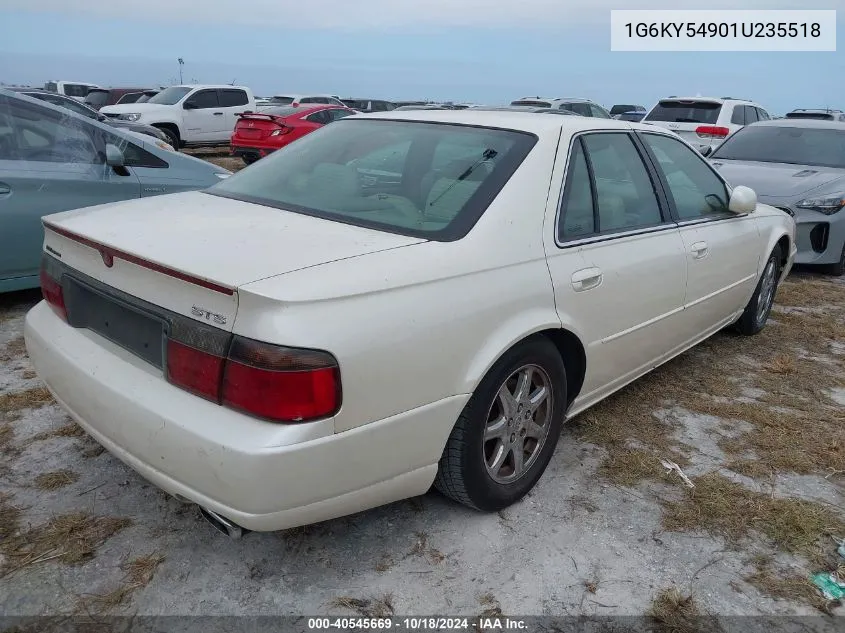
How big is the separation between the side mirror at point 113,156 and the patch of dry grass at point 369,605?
3.64m

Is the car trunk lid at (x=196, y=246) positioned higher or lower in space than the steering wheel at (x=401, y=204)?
lower

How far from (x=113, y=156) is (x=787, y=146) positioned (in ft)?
22.0

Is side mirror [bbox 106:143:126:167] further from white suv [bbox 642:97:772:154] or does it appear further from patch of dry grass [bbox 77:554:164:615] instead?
white suv [bbox 642:97:772:154]

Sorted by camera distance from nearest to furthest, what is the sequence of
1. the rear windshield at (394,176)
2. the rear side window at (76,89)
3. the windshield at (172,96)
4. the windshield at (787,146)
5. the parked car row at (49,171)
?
the rear windshield at (394,176) < the parked car row at (49,171) < the windshield at (787,146) < the windshield at (172,96) < the rear side window at (76,89)

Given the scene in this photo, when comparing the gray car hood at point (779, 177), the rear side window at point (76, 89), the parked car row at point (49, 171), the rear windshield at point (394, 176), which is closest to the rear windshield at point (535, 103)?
the gray car hood at point (779, 177)

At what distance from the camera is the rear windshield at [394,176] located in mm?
2480

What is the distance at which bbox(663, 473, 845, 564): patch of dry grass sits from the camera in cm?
256

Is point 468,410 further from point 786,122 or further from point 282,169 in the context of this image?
point 786,122

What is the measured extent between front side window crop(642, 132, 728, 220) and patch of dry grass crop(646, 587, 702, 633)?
1.95 metres

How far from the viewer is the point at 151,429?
2023 mm

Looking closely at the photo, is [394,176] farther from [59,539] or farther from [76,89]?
[76,89]

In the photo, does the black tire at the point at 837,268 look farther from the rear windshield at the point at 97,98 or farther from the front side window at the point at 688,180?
the rear windshield at the point at 97,98

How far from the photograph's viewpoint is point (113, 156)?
4645 millimetres

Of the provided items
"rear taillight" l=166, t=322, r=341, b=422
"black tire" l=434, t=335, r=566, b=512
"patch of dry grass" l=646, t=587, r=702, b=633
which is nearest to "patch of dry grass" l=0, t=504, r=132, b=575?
"rear taillight" l=166, t=322, r=341, b=422
